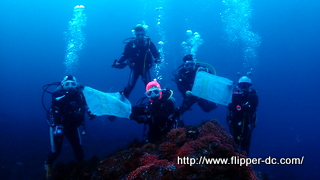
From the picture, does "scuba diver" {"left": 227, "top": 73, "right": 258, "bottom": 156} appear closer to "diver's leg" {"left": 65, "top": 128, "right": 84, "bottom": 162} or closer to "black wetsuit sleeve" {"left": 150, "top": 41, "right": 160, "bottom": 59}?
"black wetsuit sleeve" {"left": 150, "top": 41, "right": 160, "bottom": 59}

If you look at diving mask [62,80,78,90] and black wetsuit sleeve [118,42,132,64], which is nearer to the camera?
diving mask [62,80,78,90]

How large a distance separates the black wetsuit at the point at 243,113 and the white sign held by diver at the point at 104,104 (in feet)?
10.5

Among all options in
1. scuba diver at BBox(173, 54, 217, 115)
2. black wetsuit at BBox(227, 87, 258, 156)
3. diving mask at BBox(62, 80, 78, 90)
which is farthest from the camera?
scuba diver at BBox(173, 54, 217, 115)

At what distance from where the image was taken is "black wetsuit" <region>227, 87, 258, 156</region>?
20.9 feet

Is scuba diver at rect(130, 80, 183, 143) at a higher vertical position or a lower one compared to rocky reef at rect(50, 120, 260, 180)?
higher

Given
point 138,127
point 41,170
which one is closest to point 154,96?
point 41,170

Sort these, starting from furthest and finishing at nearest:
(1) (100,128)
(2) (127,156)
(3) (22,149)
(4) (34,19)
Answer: (4) (34,19), (1) (100,128), (3) (22,149), (2) (127,156)

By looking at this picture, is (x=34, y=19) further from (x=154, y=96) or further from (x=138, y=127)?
(x=154, y=96)

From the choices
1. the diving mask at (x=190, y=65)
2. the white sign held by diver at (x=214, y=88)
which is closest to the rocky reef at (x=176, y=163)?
the white sign held by diver at (x=214, y=88)

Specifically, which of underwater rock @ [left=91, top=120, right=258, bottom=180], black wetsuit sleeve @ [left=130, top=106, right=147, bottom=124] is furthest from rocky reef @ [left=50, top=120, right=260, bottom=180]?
black wetsuit sleeve @ [left=130, top=106, right=147, bottom=124]

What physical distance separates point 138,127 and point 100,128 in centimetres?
432

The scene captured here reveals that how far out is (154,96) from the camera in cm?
548

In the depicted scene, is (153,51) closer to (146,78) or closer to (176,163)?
(146,78)

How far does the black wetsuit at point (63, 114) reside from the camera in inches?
234
